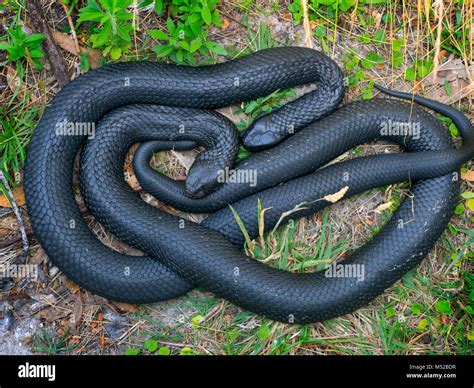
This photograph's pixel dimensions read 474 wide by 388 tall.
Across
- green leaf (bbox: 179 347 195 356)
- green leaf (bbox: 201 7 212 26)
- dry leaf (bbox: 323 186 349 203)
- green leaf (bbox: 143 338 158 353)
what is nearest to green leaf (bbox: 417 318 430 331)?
dry leaf (bbox: 323 186 349 203)

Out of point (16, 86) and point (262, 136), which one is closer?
point (262, 136)

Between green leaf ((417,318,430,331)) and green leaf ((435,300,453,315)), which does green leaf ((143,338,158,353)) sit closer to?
green leaf ((417,318,430,331))

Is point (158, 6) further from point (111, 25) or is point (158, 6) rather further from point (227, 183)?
point (227, 183)

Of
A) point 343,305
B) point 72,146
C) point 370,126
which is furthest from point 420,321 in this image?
point 72,146

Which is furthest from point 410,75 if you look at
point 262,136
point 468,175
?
point 262,136

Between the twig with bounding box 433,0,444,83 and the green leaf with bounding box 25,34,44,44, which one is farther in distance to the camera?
the twig with bounding box 433,0,444,83
